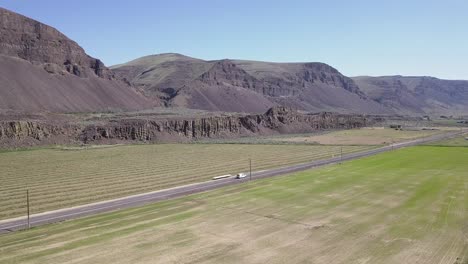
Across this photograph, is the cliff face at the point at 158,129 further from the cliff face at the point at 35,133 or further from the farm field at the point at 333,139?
the farm field at the point at 333,139

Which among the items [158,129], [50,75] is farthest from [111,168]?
[50,75]

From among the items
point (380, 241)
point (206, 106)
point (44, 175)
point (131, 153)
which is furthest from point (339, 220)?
point (206, 106)

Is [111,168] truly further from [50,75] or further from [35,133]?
[50,75]

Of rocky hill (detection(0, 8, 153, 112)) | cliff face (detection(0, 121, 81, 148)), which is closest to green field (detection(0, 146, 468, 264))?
cliff face (detection(0, 121, 81, 148))

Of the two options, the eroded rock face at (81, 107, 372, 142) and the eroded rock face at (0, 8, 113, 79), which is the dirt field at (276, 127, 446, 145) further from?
the eroded rock face at (0, 8, 113, 79)

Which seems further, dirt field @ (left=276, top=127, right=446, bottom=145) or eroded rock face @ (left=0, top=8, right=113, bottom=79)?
eroded rock face @ (left=0, top=8, right=113, bottom=79)

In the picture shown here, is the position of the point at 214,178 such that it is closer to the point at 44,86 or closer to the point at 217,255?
the point at 217,255
